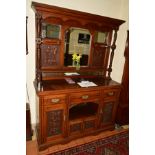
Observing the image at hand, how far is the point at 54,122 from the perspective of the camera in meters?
1.91

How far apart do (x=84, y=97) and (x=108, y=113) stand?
0.66 meters

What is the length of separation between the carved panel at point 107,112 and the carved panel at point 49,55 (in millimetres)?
1121

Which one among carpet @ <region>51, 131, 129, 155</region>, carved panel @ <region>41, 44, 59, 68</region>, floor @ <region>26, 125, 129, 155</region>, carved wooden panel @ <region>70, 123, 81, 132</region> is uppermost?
carved panel @ <region>41, 44, 59, 68</region>

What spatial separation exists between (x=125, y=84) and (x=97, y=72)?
0.57 meters

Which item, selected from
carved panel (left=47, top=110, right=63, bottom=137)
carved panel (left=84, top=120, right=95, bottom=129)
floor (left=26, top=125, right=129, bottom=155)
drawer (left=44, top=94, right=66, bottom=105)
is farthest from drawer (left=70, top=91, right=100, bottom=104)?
floor (left=26, top=125, right=129, bottom=155)

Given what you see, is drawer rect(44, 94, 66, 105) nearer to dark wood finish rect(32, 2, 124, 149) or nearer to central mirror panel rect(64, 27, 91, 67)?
dark wood finish rect(32, 2, 124, 149)

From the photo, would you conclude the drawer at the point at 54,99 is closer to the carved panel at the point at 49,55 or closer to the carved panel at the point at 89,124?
the carved panel at the point at 49,55

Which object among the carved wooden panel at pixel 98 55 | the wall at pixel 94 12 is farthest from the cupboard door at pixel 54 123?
the carved wooden panel at pixel 98 55

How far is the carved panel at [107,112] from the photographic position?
7.57 ft

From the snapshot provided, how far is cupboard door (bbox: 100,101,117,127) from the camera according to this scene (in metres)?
2.30

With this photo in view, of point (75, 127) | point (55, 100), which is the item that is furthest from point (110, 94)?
point (55, 100)

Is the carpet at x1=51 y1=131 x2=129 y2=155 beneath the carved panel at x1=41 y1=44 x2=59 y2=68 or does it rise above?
beneath
